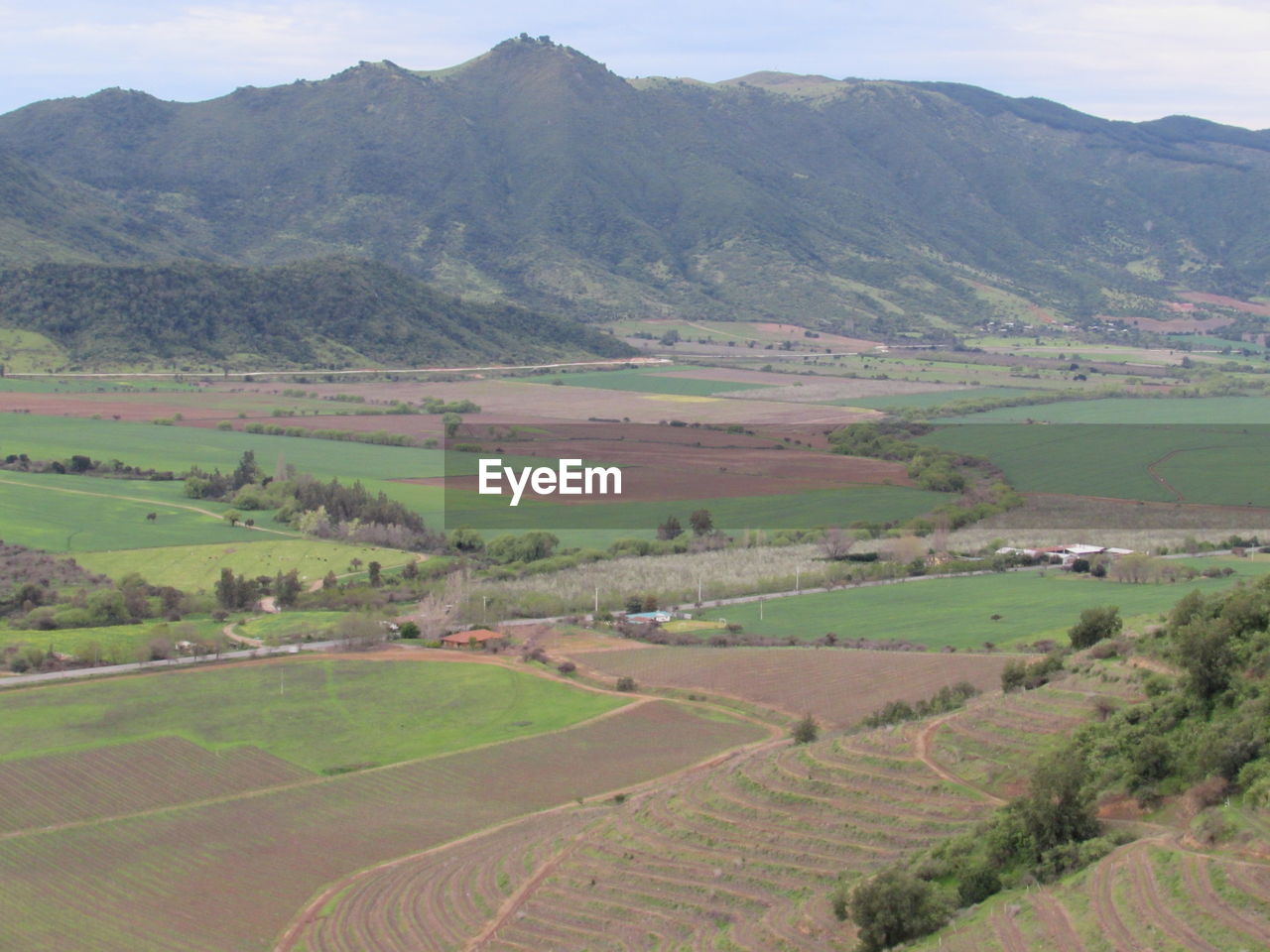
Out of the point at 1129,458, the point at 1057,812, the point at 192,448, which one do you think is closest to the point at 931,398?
the point at 1129,458

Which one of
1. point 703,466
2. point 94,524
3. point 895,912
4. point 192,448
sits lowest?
point 94,524

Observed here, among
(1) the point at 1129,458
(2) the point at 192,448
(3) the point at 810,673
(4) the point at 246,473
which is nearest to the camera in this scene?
(3) the point at 810,673

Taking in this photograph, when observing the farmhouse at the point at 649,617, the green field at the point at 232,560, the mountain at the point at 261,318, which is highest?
the mountain at the point at 261,318

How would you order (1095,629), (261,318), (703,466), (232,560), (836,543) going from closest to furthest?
(1095,629) < (232,560) < (836,543) < (703,466) < (261,318)

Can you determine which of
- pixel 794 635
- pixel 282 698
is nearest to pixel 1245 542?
pixel 794 635

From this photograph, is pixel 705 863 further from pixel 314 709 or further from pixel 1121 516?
pixel 1121 516

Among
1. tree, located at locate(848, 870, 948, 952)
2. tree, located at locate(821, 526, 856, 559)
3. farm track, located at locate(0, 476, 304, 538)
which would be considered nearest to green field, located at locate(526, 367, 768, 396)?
farm track, located at locate(0, 476, 304, 538)

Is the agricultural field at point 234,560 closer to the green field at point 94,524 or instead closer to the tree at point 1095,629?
the green field at point 94,524

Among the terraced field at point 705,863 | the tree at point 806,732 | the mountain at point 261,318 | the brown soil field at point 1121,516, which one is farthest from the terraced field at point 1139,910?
the mountain at point 261,318
